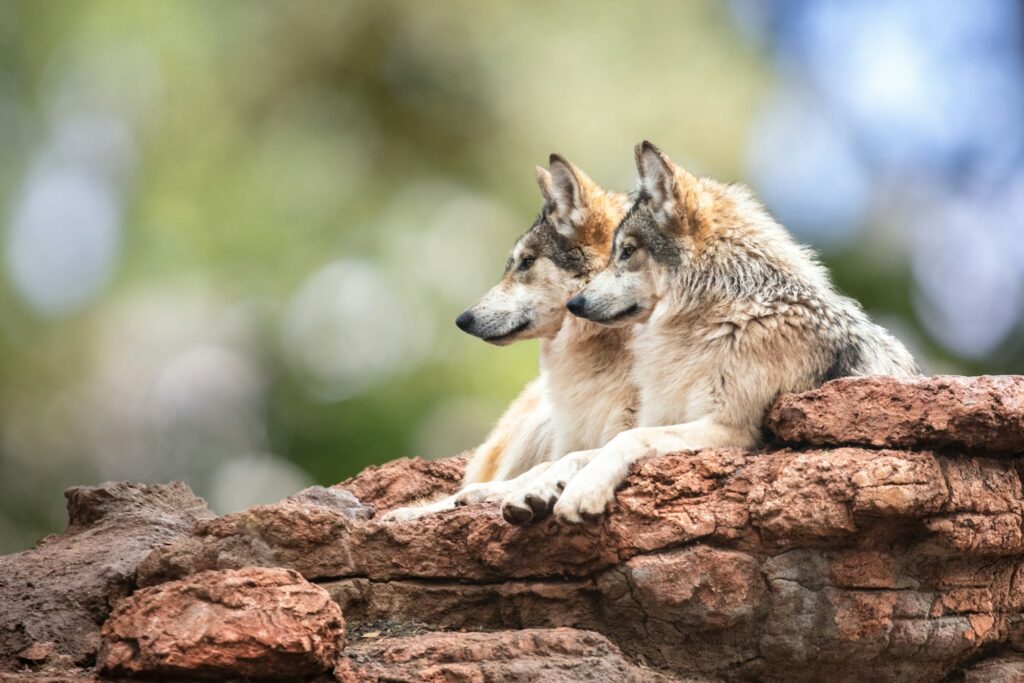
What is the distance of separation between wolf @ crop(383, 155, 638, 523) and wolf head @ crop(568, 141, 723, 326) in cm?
63

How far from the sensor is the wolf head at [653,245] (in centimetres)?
659

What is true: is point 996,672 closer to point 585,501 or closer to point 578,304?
point 585,501

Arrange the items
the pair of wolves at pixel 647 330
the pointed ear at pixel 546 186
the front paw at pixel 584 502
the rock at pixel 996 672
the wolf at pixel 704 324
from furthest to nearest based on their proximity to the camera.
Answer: the pointed ear at pixel 546 186 < the pair of wolves at pixel 647 330 < the wolf at pixel 704 324 < the rock at pixel 996 672 < the front paw at pixel 584 502

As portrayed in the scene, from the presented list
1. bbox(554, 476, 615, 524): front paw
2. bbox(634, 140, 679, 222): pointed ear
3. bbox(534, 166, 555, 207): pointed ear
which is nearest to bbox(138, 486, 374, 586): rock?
bbox(554, 476, 615, 524): front paw

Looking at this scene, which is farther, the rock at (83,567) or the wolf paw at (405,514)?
the wolf paw at (405,514)

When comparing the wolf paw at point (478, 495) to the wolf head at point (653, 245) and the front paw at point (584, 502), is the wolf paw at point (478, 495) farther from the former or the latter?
the wolf head at point (653, 245)

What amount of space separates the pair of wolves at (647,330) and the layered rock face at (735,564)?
222mm

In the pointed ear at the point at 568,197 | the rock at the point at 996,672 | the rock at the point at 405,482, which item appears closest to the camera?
the rock at the point at 996,672

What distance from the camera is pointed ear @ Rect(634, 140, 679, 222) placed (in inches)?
260

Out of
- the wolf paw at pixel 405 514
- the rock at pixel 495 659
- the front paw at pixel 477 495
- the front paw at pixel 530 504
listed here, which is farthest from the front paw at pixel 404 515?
the rock at pixel 495 659

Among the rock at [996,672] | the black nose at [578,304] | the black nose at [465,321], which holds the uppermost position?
the black nose at [465,321]

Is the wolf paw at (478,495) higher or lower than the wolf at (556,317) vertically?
lower

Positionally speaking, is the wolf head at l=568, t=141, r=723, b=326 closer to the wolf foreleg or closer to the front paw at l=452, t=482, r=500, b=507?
the wolf foreleg

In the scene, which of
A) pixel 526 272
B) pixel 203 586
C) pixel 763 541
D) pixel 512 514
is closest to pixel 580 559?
pixel 512 514
